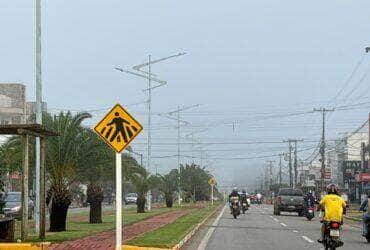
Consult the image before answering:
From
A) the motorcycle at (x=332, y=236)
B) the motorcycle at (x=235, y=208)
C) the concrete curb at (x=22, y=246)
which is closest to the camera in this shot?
the concrete curb at (x=22, y=246)

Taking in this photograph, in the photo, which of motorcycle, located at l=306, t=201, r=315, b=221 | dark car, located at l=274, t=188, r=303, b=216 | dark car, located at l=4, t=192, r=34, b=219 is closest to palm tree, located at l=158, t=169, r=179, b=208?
dark car, located at l=274, t=188, r=303, b=216

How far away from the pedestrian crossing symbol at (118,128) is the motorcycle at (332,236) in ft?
17.1

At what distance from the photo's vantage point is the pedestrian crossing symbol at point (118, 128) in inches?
627

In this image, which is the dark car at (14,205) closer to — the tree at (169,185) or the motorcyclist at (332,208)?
the motorcyclist at (332,208)

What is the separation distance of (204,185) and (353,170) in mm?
21060

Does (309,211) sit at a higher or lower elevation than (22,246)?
lower

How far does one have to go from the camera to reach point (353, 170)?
329 ft

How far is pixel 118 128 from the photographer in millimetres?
15977

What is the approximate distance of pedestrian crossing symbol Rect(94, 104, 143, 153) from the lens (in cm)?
1591

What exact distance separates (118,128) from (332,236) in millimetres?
5724

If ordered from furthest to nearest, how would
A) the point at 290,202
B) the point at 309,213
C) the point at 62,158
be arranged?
the point at 290,202 < the point at 309,213 < the point at 62,158

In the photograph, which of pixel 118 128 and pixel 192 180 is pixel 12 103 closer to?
pixel 192 180

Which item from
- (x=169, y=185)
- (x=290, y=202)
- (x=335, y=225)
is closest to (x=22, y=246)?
(x=335, y=225)

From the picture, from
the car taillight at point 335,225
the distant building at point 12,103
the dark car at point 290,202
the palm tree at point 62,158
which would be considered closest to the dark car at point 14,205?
the palm tree at point 62,158
